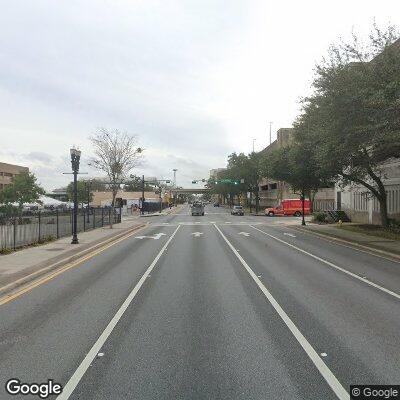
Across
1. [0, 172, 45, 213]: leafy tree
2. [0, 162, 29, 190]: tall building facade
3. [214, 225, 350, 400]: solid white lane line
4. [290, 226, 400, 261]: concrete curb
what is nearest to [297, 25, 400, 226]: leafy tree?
[290, 226, 400, 261]: concrete curb

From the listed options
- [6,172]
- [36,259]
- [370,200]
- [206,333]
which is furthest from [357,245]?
[6,172]

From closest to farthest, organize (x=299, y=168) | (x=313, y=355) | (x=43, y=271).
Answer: (x=313, y=355), (x=43, y=271), (x=299, y=168)

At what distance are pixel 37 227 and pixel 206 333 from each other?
55.8 ft

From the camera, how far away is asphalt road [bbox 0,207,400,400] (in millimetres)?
5253

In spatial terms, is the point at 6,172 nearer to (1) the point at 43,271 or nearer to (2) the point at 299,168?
(2) the point at 299,168

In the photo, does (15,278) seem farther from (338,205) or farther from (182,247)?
(338,205)

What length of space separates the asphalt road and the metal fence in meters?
6.06

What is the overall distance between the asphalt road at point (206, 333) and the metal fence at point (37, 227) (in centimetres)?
606

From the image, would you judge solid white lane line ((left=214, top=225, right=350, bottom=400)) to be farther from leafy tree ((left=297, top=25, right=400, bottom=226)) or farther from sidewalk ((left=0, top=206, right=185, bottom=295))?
leafy tree ((left=297, top=25, right=400, bottom=226))

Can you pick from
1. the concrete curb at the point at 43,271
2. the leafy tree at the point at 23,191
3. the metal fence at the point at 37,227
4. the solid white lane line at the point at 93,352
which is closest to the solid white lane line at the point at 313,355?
the solid white lane line at the point at 93,352

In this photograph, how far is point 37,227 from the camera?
22.1m

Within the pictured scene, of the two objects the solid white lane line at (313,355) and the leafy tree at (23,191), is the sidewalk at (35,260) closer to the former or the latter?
the solid white lane line at (313,355)

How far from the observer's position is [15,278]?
1188cm

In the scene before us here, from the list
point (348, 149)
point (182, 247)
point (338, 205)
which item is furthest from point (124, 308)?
point (338, 205)
